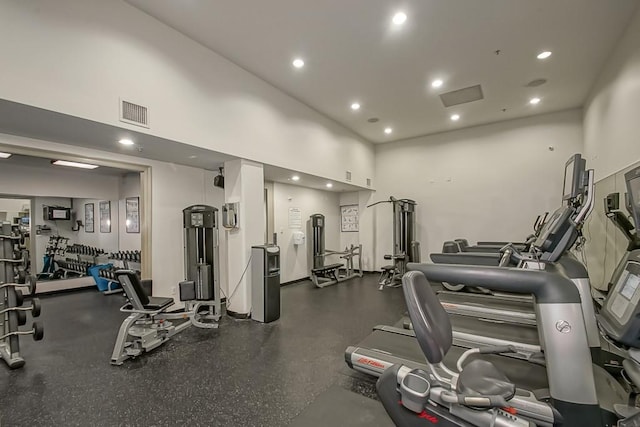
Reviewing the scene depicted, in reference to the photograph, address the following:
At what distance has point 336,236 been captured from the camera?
8305 millimetres

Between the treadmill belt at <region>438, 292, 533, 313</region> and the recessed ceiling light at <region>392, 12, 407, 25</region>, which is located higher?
the recessed ceiling light at <region>392, 12, 407, 25</region>

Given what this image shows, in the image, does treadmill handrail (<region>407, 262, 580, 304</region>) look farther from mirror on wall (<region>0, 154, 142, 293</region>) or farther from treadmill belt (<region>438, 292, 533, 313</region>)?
mirror on wall (<region>0, 154, 142, 293</region>)

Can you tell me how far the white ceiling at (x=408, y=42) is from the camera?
10.0 ft

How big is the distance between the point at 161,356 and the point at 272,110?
12.2 ft

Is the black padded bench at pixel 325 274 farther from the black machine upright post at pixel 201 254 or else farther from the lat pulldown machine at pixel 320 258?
the black machine upright post at pixel 201 254

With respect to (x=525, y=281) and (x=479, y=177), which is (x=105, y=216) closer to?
(x=525, y=281)

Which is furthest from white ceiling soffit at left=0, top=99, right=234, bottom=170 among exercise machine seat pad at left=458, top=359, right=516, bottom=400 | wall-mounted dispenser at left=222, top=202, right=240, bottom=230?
exercise machine seat pad at left=458, top=359, right=516, bottom=400

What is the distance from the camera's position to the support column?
428 centimetres

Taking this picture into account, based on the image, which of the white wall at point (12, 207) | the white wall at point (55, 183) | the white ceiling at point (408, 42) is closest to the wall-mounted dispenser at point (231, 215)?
the white ceiling at point (408, 42)

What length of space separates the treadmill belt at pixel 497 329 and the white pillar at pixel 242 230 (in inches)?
113

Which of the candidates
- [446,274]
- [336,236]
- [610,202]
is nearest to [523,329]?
[610,202]

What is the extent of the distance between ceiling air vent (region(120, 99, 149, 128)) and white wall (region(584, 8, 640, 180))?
537cm

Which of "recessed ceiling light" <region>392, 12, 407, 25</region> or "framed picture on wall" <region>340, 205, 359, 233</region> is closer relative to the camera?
"recessed ceiling light" <region>392, 12, 407, 25</region>

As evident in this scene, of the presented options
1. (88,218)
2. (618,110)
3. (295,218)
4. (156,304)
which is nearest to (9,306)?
(156,304)
